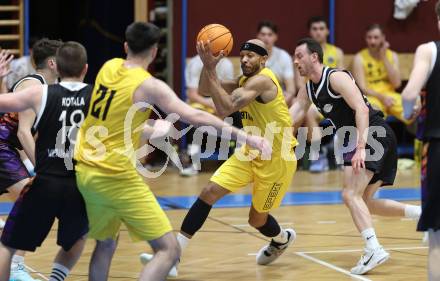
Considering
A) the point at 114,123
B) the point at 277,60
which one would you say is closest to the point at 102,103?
the point at 114,123

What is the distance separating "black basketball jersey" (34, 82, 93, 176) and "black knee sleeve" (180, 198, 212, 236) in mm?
1740

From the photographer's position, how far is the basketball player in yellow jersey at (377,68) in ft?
43.7

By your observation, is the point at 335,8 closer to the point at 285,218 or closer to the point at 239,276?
the point at 285,218

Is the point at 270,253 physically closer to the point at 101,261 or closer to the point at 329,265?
the point at 329,265

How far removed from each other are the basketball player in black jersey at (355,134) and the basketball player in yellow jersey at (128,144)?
1.99 metres

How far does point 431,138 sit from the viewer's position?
542cm

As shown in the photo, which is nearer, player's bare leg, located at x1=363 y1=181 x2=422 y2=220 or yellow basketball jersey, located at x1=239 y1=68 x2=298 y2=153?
yellow basketball jersey, located at x1=239 y1=68 x2=298 y2=153

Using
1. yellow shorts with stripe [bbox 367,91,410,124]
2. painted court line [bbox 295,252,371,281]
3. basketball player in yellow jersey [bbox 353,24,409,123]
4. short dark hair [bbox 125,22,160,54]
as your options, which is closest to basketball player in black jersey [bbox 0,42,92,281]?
short dark hair [bbox 125,22,160,54]

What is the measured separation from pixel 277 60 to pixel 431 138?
7708mm

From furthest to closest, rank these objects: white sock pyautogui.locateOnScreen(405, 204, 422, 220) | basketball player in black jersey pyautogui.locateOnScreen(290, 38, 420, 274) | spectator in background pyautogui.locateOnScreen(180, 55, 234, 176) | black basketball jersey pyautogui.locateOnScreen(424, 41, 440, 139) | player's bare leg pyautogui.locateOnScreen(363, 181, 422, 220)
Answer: spectator in background pyautogui.locateOnScreen(180, 55, 234, 176)
white sock pyautogui.locateOnScreen(405, 204, 422, 220)
player's bare leg pyautogui.locateOnScreen(363, 181, 422, 220)
basketball player in black jersey pyautogui.locateOnScreen(290, 38, 420, 274)
black basketball jersey pyautogui.locateOnScreen(424, 41, 440, 139)

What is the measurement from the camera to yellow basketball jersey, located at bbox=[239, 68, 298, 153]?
23.9ft

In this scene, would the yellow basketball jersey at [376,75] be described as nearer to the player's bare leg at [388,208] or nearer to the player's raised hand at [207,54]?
the player's bare leg at [388,208]

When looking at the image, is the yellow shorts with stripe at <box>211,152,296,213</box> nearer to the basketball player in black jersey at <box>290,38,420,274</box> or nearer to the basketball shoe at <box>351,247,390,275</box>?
the basketball player in black jersey at <box>290,38,420,274</box>

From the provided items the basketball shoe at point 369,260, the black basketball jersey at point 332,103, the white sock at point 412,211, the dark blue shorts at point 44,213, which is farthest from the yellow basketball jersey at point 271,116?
the dark blue shorts at point 44,213
